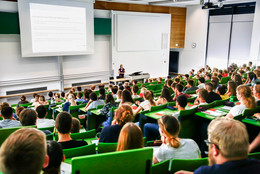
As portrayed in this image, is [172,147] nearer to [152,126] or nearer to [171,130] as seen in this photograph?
[171,130]

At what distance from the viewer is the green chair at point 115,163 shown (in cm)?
171

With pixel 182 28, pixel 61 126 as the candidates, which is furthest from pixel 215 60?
pixel 61 126

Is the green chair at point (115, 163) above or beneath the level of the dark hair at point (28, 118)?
above

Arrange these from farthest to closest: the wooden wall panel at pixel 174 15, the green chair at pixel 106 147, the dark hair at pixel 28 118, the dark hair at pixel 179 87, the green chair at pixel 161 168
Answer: the wooden wall panel at pixel 174 15
the dark hair at pixel 179 87
the dark hair at pixel 28 118
the green chair at pixel 106 147
the green chair at pixel 161 168

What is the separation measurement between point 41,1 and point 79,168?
1055 cm

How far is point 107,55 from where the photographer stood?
13750 millimetres

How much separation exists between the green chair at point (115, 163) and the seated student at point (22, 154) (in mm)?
423

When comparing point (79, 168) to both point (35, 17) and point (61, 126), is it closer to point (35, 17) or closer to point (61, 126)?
point (61, 126)

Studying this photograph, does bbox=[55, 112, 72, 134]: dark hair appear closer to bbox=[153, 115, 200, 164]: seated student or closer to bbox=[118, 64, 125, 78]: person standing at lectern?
bbox=[153, 115, 200, 164]: seated student

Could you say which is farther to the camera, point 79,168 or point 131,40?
point 131,40

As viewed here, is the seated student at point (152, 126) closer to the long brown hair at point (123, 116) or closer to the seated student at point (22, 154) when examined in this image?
the long brown hair at point (123, 116)

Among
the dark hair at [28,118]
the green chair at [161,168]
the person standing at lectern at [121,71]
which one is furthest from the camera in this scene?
the person standing at lectern at [121,71]

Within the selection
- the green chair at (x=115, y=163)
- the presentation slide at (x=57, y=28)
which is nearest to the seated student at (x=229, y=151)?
the green chair at (x=115, y=163)

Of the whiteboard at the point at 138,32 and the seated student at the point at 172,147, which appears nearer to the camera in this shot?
the seated student at the point at 172,147
